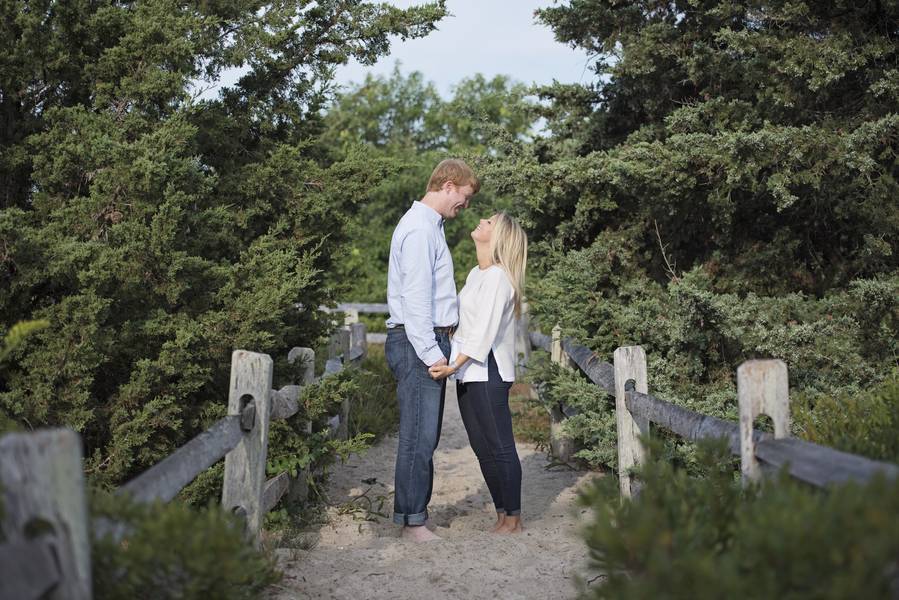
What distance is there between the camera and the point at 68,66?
5.38 metres

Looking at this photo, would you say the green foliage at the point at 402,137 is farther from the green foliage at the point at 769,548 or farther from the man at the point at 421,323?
the green foliage at the point at 769,548

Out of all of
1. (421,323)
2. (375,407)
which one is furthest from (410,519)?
(375,407)

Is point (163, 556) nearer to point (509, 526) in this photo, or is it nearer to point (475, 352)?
point (475, 352)

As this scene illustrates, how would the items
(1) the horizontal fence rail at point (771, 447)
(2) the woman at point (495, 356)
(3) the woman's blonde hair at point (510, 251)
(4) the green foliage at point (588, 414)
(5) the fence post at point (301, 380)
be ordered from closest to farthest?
(1) the horizontal fence rail at point (771, 447), (2) the woman at point (495, 356), (3) the woman's blonde hair at point (510, 251), (5) the fence post at point (301, 380), (4) the green foliage at point (588, 414)

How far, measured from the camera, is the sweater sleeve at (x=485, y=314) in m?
5.07

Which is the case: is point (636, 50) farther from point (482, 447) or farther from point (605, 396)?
point (482, 447)

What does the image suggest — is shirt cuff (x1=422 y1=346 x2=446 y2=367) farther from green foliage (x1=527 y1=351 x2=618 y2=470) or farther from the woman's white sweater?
green foliage (x1=527 y1=351 x2=618 y2=470)

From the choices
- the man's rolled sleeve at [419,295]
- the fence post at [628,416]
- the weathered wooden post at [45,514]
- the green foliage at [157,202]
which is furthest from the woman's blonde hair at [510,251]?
the weathered wooden post at [45,514]

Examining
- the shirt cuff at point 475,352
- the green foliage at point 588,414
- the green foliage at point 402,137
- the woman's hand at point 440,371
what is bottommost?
the green foliage at point 588,414

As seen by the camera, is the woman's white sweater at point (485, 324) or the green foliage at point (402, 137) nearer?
the woman's white sweater at point (485, 324)

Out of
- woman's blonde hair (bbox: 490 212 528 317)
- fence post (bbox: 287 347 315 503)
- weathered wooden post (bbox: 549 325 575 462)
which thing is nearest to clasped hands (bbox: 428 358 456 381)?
woman's blonde hair (bbox: 490 212 528 317)

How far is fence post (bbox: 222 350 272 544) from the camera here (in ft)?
12.7

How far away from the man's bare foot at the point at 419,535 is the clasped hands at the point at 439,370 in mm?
849

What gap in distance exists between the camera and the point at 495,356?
17.2 ft
